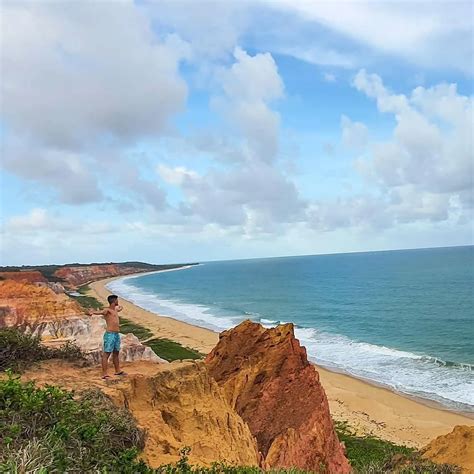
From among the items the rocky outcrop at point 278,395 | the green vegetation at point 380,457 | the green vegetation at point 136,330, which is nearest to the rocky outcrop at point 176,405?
the rocky outcrop at point 278,395

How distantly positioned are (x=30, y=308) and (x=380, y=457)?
893 inches

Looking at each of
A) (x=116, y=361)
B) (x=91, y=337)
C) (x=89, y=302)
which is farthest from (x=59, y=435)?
(x=89, y=302)

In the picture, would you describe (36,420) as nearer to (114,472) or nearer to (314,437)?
(114,472)

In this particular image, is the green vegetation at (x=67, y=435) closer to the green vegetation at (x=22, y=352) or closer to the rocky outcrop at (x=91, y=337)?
the green vegetation at (x=22, y=352)

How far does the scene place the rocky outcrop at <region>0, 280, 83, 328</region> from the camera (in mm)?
29114

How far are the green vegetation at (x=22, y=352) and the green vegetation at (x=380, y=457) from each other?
7.07 metres

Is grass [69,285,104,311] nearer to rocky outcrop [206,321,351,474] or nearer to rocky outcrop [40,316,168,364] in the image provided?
rocky outcrop [40,316,168,364]

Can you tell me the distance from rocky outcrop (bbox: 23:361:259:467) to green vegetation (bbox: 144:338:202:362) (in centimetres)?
2817

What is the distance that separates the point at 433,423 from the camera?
25.8m

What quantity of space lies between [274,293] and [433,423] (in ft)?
247

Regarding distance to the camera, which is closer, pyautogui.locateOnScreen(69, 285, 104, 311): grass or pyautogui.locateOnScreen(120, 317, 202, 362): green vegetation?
pyautogui.locateOnScreen(120, 317, 202, 362): green vegetation

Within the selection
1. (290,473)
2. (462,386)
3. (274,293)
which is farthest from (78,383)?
(274,293)

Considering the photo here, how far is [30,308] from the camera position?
100ft

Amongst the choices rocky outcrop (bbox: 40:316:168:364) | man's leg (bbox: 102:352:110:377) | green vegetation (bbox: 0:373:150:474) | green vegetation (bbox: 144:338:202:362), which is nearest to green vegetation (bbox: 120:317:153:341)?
green vegetation (bbox: 144:338:202:362)
